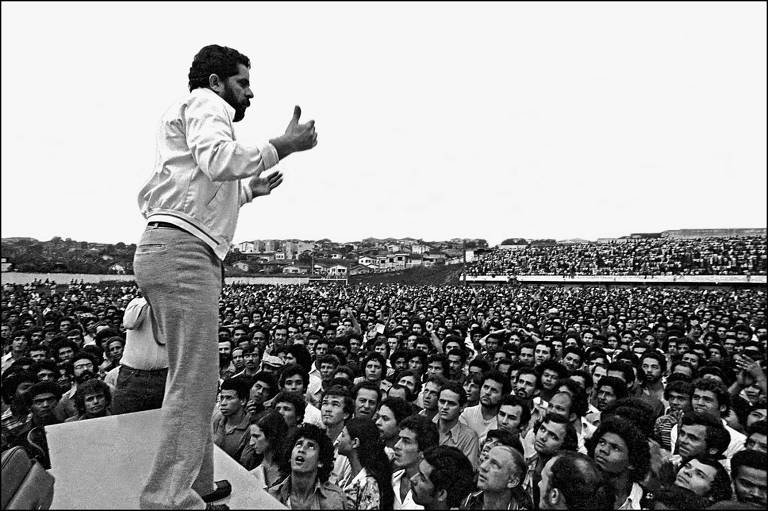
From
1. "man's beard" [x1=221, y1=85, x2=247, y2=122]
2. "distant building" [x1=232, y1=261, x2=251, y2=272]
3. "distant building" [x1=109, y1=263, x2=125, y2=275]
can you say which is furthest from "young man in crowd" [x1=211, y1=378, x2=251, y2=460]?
"distant building" [x1=232, y1=261, x2=251, y2=272]

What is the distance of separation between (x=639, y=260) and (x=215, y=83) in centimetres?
3689

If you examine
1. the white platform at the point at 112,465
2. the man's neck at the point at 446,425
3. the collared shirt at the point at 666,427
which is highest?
the white platform at the point at 112,465

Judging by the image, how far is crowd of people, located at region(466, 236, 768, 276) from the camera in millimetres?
29500

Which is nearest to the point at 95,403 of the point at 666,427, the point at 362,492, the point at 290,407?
the point at 290,407

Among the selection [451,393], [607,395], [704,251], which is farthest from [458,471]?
[704,251]

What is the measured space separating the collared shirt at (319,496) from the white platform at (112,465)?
872mm

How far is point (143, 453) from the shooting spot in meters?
2.02

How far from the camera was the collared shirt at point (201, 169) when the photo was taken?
1520 millimetres

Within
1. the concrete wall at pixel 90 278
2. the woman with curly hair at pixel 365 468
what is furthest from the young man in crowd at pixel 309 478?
the concrete wall at pixel 90 278

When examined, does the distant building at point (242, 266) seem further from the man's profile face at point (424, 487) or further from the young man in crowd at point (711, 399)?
the man's profile face at point (424, 487)

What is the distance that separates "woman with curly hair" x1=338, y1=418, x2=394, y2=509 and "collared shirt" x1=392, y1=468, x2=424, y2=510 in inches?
2.3

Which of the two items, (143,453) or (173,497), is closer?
(173,497)

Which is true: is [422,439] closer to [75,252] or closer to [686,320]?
[686,320]

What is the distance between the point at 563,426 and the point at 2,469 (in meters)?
3.11
